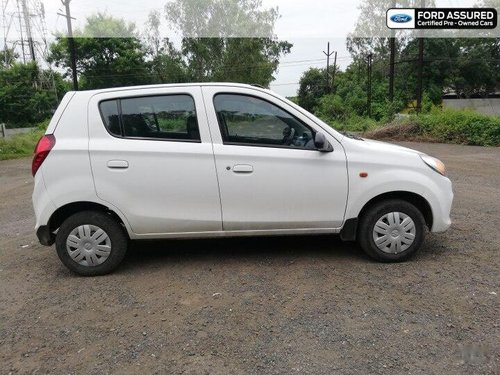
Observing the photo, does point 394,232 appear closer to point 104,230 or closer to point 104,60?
point 104,230

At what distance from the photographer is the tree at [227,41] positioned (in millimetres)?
40188

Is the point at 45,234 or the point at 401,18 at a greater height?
the point at 401,18

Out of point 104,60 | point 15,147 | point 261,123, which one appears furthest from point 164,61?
point 261,123

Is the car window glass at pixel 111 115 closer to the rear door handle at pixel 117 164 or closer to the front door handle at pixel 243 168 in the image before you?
the rear door handle at pixel 117 164

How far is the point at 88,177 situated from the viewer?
4023 mm

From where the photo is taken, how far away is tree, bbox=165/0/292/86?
40188 millimetres

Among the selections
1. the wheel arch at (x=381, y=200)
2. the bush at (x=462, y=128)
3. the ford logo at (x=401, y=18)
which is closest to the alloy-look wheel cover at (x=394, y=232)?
the wheel arch at (x=381, y=200)

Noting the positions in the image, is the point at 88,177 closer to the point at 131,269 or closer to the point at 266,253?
the point at 131,269

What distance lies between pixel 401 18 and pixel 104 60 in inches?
1034

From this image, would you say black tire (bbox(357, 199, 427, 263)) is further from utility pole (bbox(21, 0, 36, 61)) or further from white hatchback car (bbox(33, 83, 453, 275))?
utility pole (bbox(21, 0, 36, 61))

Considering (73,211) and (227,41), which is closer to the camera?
(73,211)

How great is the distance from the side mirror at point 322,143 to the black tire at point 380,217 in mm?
741

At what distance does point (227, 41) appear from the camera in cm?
4147

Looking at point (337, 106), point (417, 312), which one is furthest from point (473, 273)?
point (337, 106)
